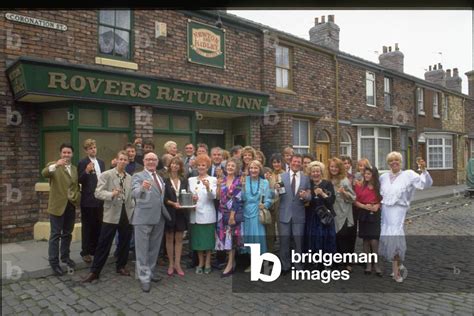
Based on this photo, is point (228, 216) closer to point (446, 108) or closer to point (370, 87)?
point (370, 87)

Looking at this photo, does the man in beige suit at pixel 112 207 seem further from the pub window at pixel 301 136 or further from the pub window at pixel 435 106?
the pub window at pixel 435 106

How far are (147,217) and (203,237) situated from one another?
0.93 meters

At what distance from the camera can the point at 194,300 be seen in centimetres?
424

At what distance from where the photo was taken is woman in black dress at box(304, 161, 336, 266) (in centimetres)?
513

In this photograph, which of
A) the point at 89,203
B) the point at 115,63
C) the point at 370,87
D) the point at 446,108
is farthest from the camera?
the point at 446,108

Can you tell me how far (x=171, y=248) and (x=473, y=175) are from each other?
14.6 metres

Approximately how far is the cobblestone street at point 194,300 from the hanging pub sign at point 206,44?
602 centimetres

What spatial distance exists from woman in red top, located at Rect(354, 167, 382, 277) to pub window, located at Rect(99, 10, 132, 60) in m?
5.82

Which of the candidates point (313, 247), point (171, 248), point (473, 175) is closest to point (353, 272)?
point (313, 247)

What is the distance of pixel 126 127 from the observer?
25.9 ft

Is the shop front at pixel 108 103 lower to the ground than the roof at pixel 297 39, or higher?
lower

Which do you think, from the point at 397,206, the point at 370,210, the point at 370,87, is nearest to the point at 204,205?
the point at 370,210

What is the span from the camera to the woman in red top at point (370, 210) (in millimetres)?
5211

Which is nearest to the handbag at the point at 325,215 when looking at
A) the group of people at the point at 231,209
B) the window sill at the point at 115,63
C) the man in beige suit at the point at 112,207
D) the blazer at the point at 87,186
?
the group of people at the point at 231,209
